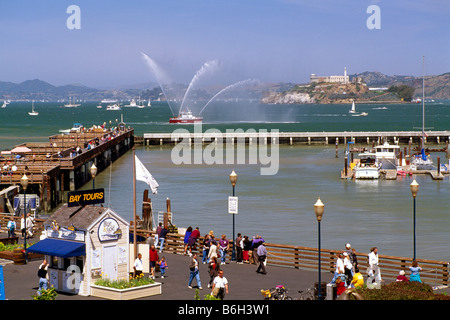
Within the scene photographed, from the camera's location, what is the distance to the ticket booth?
78.3ft

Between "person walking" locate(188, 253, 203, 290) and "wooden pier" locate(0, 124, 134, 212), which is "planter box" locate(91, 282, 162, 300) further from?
"wooden pier" locate(0, 124, 134, 212)

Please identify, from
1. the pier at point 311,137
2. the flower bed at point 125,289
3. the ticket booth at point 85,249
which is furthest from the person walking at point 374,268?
the pier at point 311,137

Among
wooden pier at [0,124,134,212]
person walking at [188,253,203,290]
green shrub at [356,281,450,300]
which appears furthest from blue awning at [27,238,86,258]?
wooden pier at [0,124,134,212]

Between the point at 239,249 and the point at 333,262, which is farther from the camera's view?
the point at 239,249

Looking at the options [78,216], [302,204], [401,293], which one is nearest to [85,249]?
[78,216]

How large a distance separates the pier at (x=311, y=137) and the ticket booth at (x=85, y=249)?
92.1m

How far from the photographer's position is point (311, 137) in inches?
4651

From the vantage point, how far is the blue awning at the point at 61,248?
2367 cm

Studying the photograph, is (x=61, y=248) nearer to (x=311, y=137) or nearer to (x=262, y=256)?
(x=262, y=256)

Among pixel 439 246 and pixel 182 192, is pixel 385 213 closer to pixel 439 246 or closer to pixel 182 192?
pixel 439 246

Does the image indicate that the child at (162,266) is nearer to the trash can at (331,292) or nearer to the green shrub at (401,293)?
the trash can at (331,292)

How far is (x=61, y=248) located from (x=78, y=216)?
1270 mm

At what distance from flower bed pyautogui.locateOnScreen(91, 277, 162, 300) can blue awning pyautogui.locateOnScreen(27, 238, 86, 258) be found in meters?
1.23
